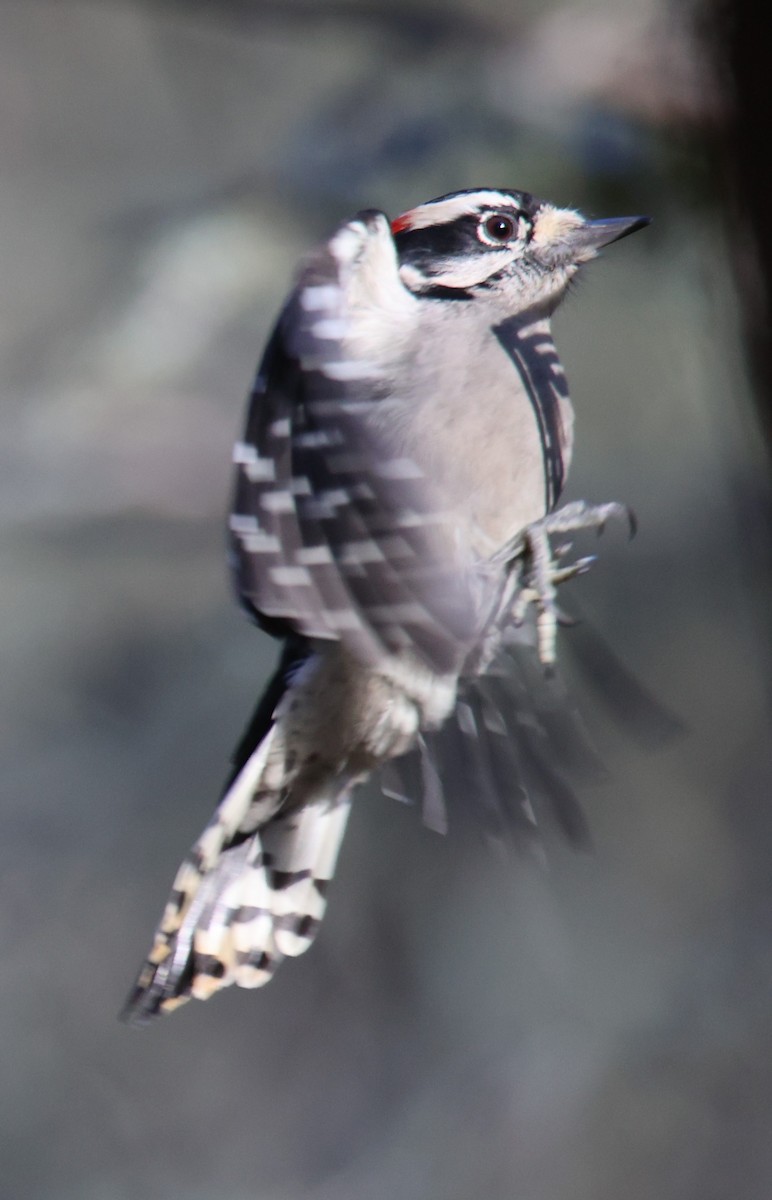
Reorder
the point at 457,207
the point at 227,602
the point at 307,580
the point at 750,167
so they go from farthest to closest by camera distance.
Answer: the point at 227,602, the point at 457,207, the point at 307,580, the point at 750,167

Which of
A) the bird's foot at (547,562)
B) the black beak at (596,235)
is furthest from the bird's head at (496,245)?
the bird's foot at (547,562)

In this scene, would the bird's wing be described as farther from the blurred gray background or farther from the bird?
the blurred gray background

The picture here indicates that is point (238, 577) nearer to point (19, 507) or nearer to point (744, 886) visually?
point (19, 507)

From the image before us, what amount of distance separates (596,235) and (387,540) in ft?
0.95

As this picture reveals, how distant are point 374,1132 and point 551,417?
4.19 ft

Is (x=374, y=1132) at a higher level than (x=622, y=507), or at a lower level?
lower

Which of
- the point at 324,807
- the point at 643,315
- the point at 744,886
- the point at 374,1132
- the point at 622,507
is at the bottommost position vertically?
the point at 374,1132

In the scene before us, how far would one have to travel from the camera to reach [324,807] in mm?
821

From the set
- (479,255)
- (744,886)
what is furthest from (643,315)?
(479,255)

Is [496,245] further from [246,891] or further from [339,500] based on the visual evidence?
[246,891]

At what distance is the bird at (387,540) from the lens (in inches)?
23.6

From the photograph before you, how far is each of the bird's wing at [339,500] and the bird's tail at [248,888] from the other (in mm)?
162

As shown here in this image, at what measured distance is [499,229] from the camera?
0.78 meters

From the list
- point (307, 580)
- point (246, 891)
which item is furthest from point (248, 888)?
point (307, 580)
